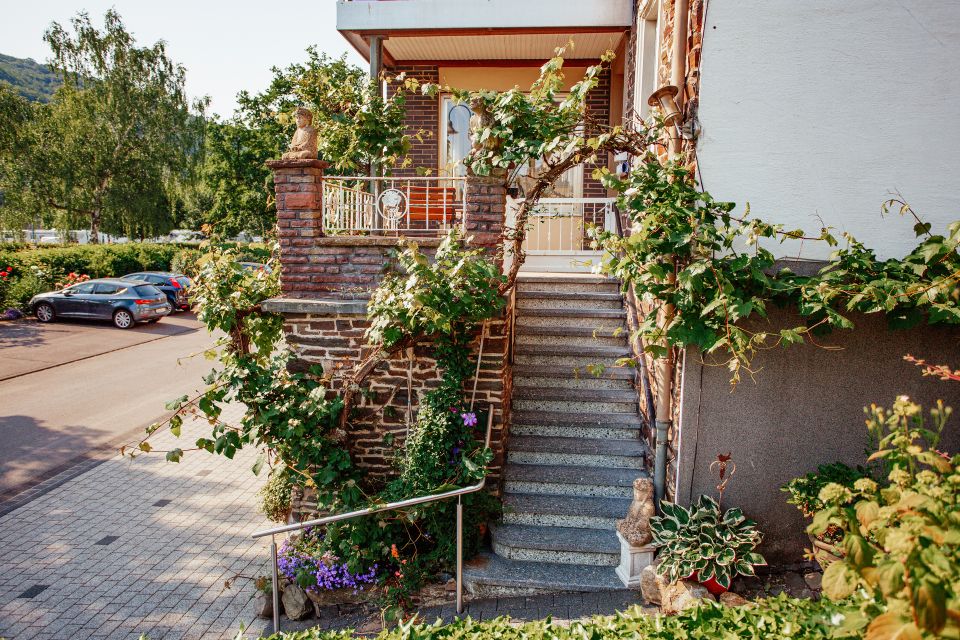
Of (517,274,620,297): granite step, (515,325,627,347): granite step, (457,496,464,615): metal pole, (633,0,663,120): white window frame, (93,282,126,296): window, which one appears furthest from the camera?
(93,282,126,296): window

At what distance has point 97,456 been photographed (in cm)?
916

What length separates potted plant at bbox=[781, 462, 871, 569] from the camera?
4496 millimetres

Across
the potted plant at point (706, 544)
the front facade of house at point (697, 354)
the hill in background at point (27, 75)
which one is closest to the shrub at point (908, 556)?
the potted plant at point (706, 544)

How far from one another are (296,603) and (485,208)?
389 centimetres

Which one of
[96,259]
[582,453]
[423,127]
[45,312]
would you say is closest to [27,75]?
[96,259]

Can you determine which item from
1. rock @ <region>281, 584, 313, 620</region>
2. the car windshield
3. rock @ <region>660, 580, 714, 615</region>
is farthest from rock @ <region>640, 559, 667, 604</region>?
the car windshield

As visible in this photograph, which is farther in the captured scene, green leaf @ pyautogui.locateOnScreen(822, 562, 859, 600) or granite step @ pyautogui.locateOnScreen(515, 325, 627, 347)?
granite step @ pyautogui.locateOnScreen(515, 325, 627, 347)

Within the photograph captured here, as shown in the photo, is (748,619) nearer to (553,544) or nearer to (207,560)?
(553,544)

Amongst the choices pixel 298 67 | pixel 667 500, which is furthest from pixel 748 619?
pixel 298 67

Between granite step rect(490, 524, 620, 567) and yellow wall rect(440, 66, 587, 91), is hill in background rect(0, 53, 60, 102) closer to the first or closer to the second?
yellow wall rect(440, 66, 587, 91)

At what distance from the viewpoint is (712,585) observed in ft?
15.1

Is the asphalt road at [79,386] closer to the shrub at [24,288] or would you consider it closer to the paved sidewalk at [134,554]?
the paved sidewalk at [134,554]

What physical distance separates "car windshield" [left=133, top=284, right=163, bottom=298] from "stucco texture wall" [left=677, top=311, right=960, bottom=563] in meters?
18.5

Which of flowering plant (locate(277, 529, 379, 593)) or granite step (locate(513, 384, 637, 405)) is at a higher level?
granite step (locate(513, 384, 637, 405))
